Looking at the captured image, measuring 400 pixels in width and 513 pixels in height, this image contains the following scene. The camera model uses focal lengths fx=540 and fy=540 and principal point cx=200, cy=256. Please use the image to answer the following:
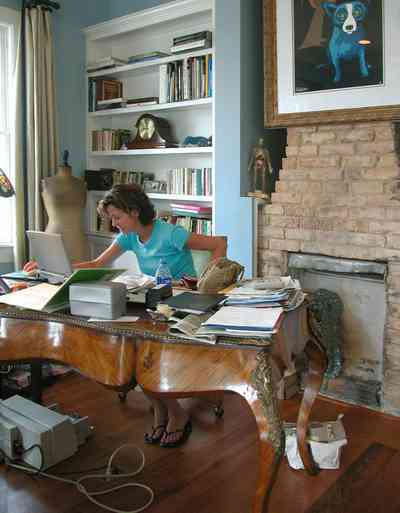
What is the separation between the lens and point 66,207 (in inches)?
160

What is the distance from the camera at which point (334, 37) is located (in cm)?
305

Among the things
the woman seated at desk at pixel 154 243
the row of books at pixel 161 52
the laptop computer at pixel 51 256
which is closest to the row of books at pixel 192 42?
the row of books at pixel 161 52

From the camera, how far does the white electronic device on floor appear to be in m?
2.41

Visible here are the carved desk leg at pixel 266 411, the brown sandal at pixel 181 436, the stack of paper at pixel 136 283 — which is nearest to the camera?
the carved desk leg at pixel 266 411

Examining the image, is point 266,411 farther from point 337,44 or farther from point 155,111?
point 155,111

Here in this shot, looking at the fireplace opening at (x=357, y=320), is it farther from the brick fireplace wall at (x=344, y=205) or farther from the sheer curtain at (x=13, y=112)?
the sheer curtain at (x=13, y=112)

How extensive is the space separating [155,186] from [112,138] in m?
0.61

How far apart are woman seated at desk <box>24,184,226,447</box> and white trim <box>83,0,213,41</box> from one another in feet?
5.19

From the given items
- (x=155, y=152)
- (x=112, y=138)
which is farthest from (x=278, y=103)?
(x=112, y=138)

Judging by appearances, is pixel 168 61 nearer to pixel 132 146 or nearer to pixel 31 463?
pixel 132 146

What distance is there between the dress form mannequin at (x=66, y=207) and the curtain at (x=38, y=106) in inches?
4.9

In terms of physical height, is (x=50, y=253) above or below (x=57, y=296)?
above

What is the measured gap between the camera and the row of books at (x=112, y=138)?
14.6 ft

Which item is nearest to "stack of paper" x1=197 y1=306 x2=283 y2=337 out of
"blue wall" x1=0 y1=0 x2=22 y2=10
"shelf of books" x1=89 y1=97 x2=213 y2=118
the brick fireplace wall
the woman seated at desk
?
the woman seated at desk
